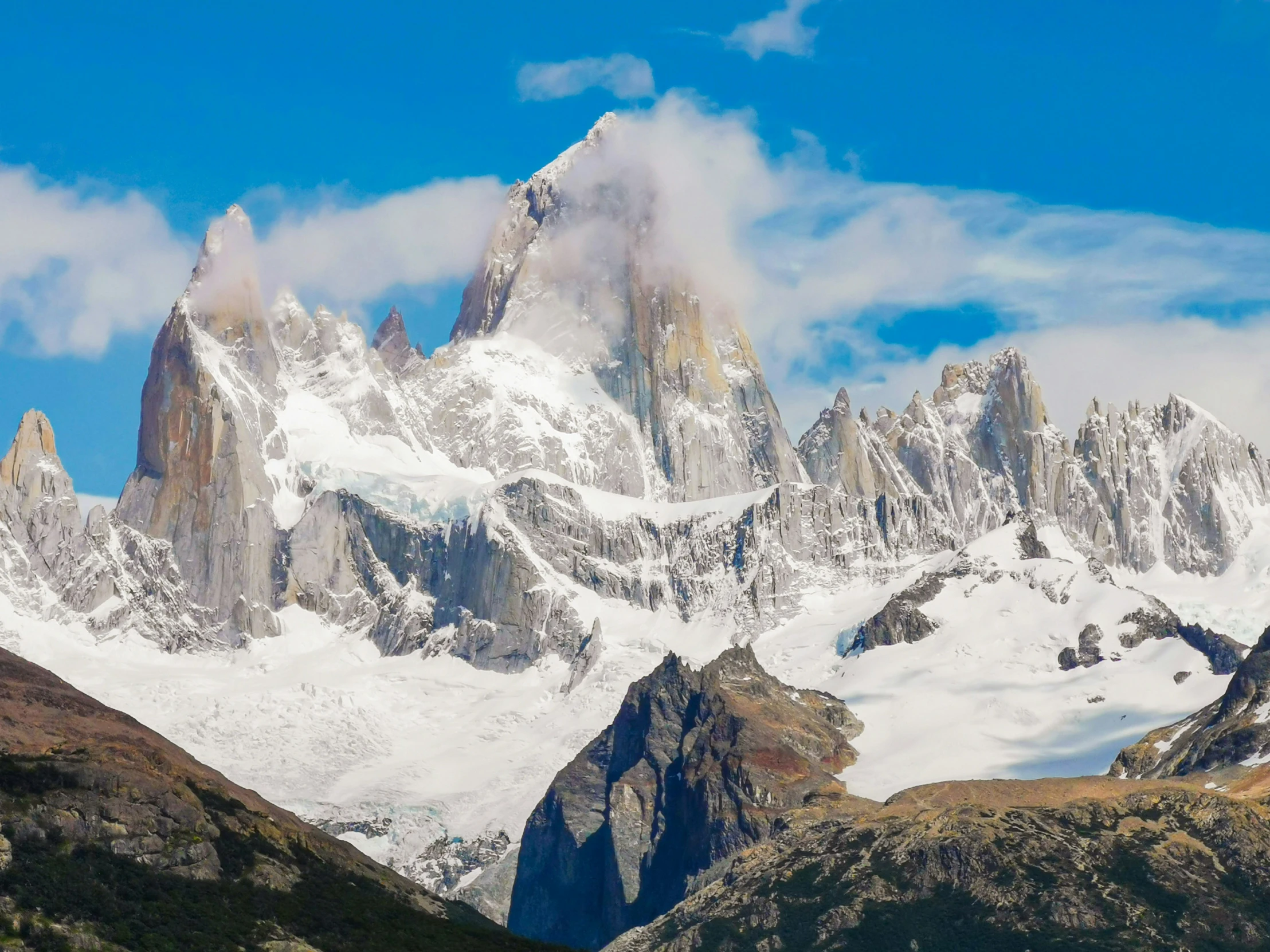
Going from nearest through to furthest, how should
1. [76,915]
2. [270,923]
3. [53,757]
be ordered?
[76,915] → [270,923] → [53,757]

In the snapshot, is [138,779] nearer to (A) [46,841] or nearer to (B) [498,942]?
(A) [46,841]

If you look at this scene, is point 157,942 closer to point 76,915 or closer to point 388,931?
point 76,915

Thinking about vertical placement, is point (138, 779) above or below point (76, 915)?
above

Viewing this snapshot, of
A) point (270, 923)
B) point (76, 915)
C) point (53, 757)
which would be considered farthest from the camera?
point (53, 757)

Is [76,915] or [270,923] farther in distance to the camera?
[270,923]

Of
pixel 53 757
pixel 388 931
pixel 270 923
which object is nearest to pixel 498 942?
pixel 388 931

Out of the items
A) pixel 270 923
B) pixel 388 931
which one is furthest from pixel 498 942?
pixel 270 923
